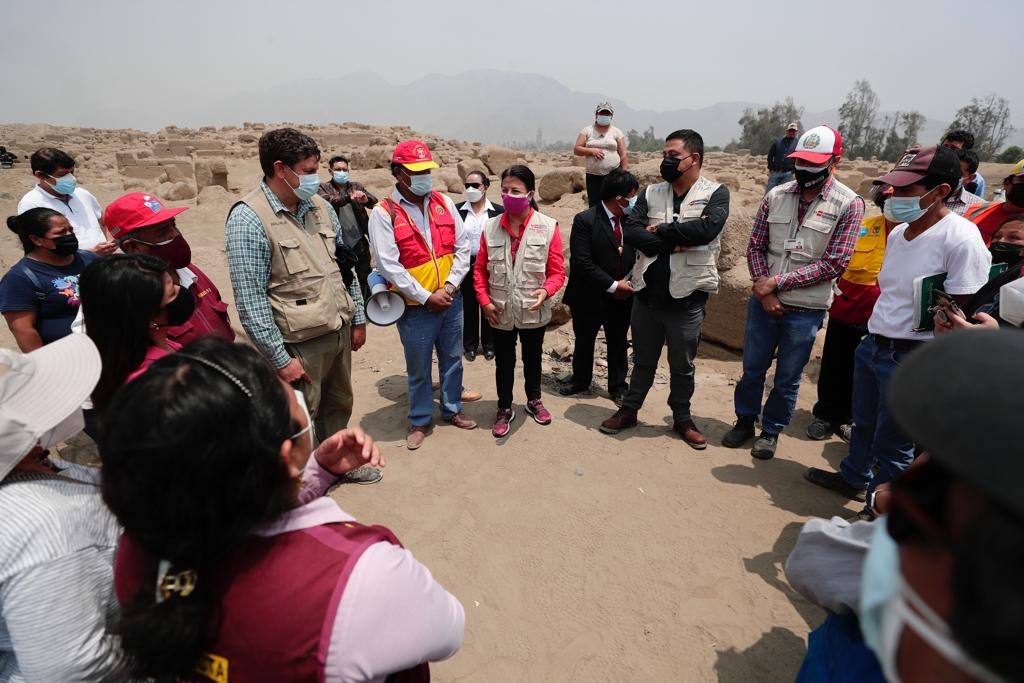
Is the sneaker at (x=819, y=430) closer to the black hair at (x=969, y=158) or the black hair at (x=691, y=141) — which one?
the black hair at (x=691, y=141)

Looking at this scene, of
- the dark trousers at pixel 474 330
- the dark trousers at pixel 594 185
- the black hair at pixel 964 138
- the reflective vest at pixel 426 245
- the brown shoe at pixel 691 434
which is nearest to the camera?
the reflective vest at pixel 426 245

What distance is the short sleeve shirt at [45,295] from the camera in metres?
2.91

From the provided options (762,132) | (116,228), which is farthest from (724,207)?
(762,132)

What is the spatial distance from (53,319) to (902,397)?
394 cm

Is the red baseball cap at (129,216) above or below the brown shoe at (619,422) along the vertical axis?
above

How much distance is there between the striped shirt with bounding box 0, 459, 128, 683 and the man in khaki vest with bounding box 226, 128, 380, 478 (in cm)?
175

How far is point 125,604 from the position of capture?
991 mm

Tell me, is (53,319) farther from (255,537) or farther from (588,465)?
(588,465)

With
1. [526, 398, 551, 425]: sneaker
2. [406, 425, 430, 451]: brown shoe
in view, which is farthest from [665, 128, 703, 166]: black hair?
[406, 425, 430, 451]: brown shoe

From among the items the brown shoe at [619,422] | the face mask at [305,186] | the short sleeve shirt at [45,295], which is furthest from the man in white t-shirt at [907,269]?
the short sleeve shirt at [45,295]

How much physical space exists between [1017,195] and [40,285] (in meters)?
6.01

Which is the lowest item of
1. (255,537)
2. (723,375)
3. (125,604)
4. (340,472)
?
(723,375)

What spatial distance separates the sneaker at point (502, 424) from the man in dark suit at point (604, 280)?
831 mm

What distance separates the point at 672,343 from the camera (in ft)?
12.4
